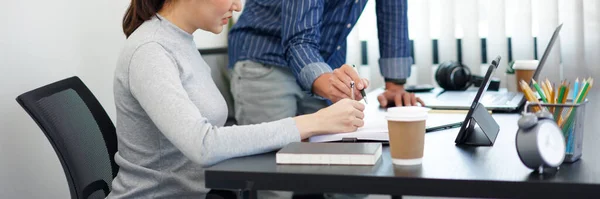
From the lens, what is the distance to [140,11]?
1.64 metres

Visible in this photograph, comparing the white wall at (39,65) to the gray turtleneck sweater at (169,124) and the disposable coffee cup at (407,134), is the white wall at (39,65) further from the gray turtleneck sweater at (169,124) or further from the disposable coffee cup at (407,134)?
the disposable coffee cup at (407,134)

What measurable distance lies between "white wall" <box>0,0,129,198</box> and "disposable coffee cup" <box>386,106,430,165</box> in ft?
3.68

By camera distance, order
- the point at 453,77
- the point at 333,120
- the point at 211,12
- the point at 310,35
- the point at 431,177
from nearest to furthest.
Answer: the point at 431,177, the point at 333,120, the point at 211,12, the point at 310,35, the point at 453,77

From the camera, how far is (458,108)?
6.86 ft

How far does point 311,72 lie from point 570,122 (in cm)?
83

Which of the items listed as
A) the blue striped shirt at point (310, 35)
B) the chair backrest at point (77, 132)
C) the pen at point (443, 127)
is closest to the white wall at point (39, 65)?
the chair backrest at point (77, 132)

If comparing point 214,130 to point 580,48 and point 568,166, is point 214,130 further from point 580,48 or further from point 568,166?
point 580,48

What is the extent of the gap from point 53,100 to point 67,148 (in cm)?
12

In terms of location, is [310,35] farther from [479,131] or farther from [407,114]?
[407,114]

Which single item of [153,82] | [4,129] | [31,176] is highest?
[153,82]

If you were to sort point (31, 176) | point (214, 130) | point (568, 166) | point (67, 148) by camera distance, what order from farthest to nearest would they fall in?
point (31, 176) → point (67, 148) → point (214, 130) → point (568, 166)

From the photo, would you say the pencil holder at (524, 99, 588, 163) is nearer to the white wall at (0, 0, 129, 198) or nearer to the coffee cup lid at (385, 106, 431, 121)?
the coffee cup lid at (385, 106, 431, 121)

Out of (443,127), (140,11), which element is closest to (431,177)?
(443,127)

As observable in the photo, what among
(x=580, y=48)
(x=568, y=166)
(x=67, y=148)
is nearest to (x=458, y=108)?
(x=568, y=166)
